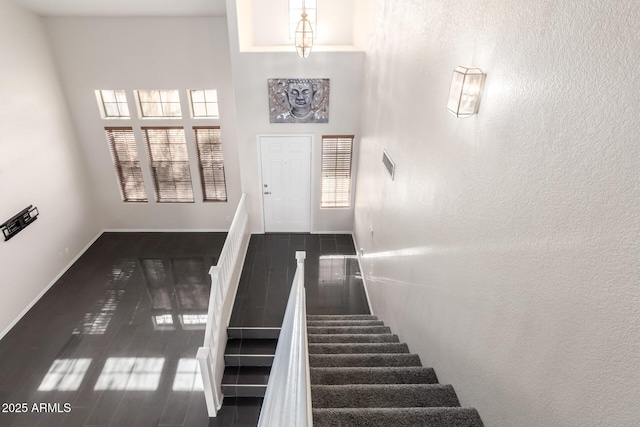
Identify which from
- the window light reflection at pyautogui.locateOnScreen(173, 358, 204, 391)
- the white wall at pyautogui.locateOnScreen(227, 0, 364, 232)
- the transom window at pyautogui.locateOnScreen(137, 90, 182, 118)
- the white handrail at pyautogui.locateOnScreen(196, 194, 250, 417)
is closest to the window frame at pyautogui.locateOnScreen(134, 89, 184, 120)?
the transom window at pyautogui.locateOnScreen(137, 90, 182, 118)

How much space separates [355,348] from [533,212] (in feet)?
6.90

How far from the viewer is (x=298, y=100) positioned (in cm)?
611

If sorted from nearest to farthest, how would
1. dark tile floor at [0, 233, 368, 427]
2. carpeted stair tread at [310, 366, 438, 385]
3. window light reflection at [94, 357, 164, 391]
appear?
carpeted stair tread at [310, 366, 438, 385] < dark tile floor at [0, 233, 368, 427] < window light reflection at [94, 357, 164, 391]

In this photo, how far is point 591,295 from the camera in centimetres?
119

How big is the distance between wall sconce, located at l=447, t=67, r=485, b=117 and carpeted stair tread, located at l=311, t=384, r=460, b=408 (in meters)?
1.69

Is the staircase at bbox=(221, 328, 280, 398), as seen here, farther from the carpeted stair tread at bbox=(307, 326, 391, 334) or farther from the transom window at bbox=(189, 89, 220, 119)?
the transom window at bbox=(189, 89, 220, 119)

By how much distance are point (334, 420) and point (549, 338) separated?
109 centimetres

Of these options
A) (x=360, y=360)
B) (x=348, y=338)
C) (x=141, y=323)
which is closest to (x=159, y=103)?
(x=141, y=323)

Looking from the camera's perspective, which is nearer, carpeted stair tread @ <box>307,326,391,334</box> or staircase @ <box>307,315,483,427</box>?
staircase @ <box>307,315,483,427</box>

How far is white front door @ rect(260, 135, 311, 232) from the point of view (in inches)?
256

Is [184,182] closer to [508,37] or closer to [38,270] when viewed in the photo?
[38,270]

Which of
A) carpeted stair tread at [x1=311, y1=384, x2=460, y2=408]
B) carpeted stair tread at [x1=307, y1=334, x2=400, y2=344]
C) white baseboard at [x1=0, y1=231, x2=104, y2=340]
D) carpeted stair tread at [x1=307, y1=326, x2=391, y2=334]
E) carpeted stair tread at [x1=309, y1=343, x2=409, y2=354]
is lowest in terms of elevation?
white baseboard at [x1=0, y1=231, x2=104, y2=340]

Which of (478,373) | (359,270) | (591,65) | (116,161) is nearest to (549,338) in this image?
(478,373)

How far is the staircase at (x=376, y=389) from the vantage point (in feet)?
6.25
